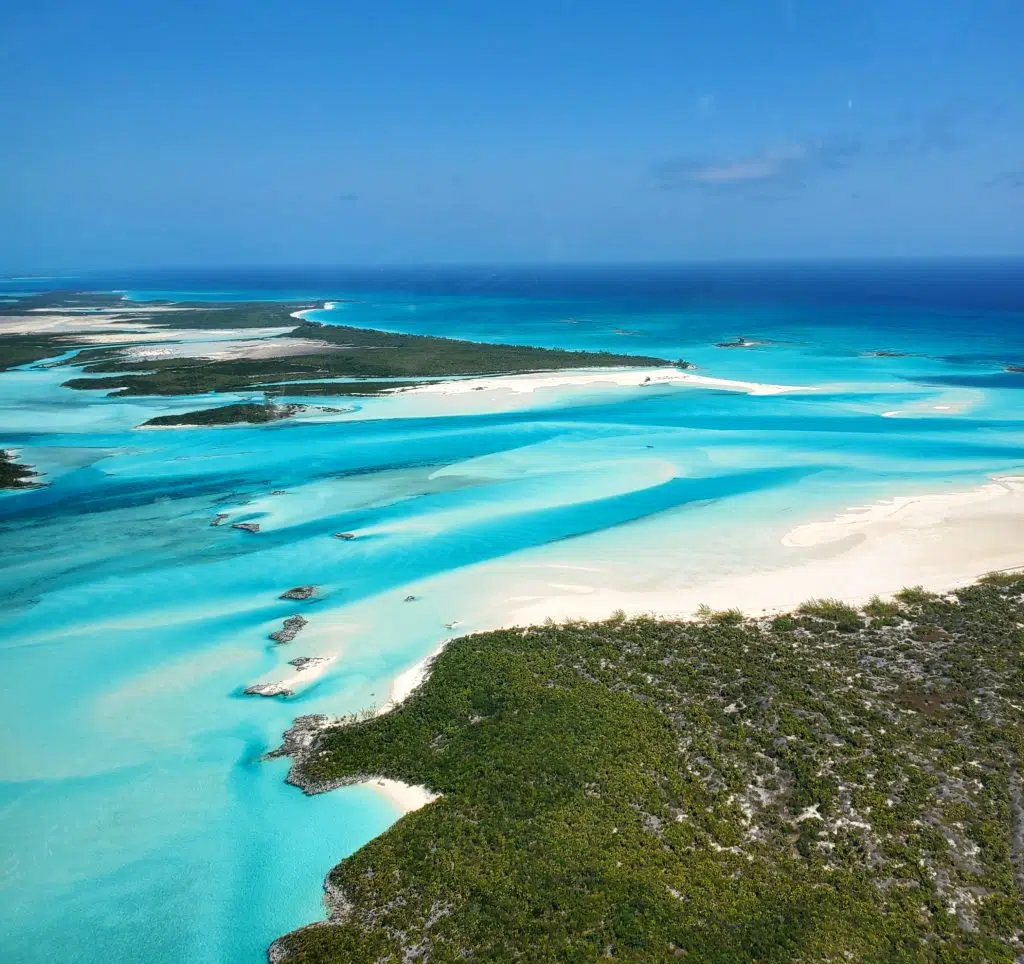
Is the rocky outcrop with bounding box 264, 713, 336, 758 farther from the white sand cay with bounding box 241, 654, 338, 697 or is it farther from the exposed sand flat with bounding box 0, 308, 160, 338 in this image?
the exposed sand flat with bounding box 0, 308, 160, 338

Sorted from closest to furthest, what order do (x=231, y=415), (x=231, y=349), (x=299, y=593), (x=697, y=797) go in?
(x=697, y=797), (x=299, y=593), (x=231, y=415), (x=231, y=349)

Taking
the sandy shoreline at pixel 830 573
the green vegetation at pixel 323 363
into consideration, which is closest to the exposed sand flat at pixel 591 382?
the green vegetation at pixel 323 363

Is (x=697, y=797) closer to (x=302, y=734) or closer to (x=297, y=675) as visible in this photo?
(x=302, y=734)

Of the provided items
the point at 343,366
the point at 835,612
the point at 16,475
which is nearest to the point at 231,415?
the point at 16,475

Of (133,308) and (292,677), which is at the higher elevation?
(133,308)

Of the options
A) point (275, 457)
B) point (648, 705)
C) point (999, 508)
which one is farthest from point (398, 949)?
point (275, 457)

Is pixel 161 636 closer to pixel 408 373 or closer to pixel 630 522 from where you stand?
pixel 630 522

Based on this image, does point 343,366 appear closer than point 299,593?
No
